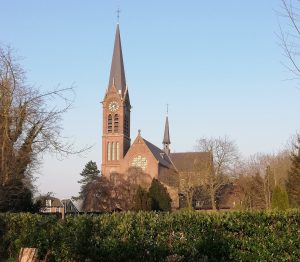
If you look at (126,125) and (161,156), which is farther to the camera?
(126,125)

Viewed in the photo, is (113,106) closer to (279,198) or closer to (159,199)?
(159,199)

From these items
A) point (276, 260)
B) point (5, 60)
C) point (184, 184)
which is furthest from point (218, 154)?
point (276, 260)

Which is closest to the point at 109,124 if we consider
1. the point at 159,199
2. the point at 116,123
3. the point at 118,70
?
the point at 116,123

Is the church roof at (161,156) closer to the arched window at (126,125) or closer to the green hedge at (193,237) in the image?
the arched window at (126,125)

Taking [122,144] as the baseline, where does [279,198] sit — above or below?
below

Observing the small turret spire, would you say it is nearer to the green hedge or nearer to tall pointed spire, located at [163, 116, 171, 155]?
tall pointed spire, located at [163, 116, 171, 155]

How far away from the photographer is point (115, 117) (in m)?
80.2

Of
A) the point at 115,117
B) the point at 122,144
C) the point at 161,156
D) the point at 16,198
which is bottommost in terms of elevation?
the point at 16,198

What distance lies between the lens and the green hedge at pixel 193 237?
12.4 meters

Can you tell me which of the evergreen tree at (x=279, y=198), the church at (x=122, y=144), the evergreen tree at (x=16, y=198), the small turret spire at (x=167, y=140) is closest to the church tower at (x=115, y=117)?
the church at (x=122, y=144)

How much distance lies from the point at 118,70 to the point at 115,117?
867cm

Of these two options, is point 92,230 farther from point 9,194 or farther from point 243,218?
point 9,194

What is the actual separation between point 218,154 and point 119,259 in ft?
139

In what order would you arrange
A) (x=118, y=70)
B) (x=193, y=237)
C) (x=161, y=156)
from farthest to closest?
(x=161, y=156)
(x=118, y=70)
(x=193, y=237)
